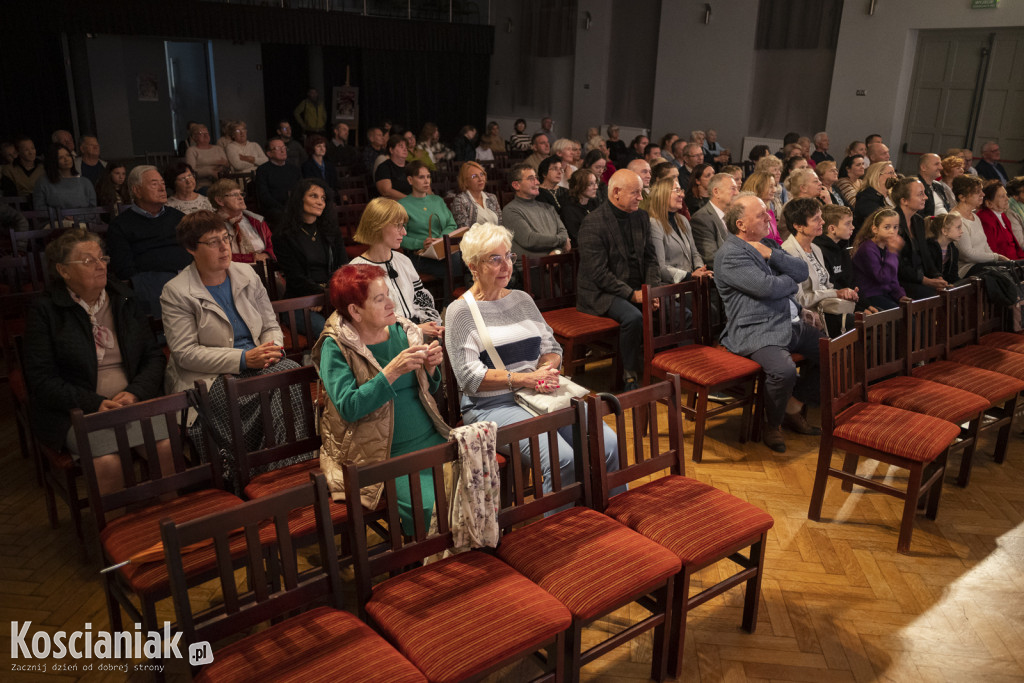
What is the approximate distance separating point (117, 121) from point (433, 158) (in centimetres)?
539

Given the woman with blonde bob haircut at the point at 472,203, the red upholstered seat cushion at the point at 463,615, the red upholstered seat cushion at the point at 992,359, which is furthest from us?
the woman with blonde bob haircut at the point at 472,203

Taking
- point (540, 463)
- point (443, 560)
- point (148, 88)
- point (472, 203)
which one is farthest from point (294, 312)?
point (148, 88)

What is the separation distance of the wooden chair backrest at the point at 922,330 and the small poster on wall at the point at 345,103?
11840 millimetres

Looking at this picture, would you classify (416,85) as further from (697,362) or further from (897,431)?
(897,431)

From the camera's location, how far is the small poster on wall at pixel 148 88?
12211mm

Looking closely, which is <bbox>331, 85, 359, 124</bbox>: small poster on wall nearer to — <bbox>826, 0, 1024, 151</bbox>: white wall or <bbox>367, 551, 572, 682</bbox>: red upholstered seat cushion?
<bbox>826, 0, 1024, 151</bbox>: white wall

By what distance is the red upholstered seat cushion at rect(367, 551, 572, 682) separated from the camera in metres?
1.87

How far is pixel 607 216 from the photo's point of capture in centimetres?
464

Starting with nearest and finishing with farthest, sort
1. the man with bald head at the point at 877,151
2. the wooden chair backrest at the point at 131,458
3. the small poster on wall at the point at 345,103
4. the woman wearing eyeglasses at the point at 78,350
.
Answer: the wooden chair backrest at the point at 131,458 < the woman wearing eyeglasses at the point at 78,350 < the man with bald head at the point at 877,151 < the small poster on wall at the point at 345,103

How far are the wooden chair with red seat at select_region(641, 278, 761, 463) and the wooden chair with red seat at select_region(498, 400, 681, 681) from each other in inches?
57.2

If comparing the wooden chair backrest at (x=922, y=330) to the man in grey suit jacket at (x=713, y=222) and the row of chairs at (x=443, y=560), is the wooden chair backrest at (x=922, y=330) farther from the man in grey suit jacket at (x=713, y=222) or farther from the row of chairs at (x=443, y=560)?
the row of chairs at (x=443, y=560)

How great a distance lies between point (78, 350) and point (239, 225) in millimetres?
1795

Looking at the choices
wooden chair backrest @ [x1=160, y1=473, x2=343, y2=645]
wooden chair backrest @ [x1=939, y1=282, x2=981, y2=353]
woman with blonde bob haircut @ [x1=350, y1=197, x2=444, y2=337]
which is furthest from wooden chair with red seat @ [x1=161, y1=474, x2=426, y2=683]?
wooden chair backrest @ [x1=939, y1=282, x2=981, y2=353]

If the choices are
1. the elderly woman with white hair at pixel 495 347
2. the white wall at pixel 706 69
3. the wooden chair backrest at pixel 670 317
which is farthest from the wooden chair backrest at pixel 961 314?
the white wall at pixel 706 69
